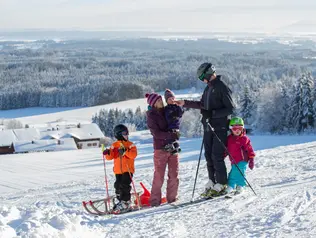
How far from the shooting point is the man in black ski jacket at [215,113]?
20.1 feet

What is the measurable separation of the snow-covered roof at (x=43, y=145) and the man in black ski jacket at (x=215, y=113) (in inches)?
1496

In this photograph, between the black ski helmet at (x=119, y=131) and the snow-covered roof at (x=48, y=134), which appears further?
the snow-covered roof at (x=48, y=134)

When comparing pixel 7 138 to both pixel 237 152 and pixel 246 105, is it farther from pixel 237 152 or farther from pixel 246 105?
pixel 237 152

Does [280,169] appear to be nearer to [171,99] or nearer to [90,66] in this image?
[171,99]

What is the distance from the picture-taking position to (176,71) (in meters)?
119

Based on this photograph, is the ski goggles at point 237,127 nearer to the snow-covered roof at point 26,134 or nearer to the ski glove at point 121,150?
the ski glove at point 121,150

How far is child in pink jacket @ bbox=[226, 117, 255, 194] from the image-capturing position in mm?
6316

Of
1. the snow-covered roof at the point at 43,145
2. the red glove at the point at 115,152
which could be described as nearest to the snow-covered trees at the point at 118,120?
the snow-covered roof at the point at 43,145

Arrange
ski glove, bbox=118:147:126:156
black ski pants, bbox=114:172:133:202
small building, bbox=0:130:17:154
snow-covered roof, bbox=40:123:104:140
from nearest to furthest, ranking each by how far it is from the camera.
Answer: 1. ski glove, bbox=118:147:126:156
2. black ski pants, bbox=114:172:133:202
3. small building, bbox=0:130:17:154
4. snow-covered roof, bbox=40:123:104:140

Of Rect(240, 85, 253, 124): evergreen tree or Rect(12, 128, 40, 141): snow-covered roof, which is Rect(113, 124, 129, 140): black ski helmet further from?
Rect(12, 128, 40, 141): snow-covered roof

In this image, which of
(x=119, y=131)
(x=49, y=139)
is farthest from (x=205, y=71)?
(x=49, y=139)

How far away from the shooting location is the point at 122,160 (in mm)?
6328

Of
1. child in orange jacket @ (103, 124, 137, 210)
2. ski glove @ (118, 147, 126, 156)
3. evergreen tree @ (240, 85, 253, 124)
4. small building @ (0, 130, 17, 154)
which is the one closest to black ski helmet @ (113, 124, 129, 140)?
child in orange jacket @ (103, 124, 137, 210)

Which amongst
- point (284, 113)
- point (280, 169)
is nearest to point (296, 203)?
point (280, 169)
